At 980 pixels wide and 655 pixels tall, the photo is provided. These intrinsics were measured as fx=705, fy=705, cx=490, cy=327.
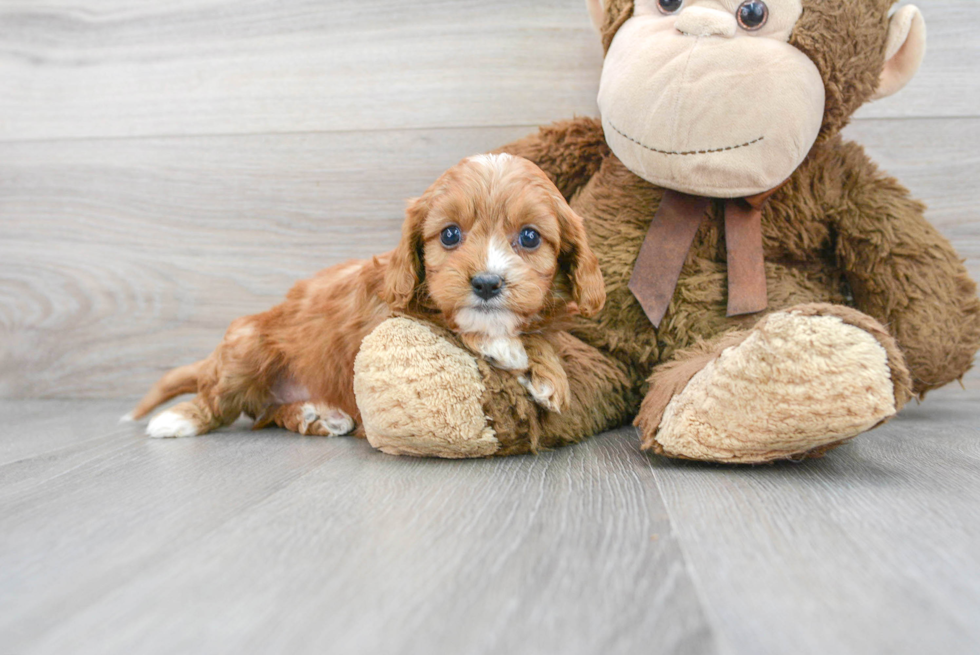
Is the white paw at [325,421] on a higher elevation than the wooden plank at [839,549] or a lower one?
lower

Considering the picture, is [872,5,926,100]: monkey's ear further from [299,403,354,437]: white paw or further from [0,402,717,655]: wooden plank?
[299,403,354,437]: white paw

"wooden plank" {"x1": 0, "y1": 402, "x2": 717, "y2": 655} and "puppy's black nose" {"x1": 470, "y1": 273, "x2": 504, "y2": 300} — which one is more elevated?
"puppy's black nose" {"x1": 470, "y1": 273, "x2": 504, "y2": 300}

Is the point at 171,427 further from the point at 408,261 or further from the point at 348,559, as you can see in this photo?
the point at 348,559

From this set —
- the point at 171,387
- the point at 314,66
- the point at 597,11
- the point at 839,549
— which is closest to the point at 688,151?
the point at 597,11

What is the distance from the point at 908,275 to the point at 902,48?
418 mm

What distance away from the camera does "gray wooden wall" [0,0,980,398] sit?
1764 mm

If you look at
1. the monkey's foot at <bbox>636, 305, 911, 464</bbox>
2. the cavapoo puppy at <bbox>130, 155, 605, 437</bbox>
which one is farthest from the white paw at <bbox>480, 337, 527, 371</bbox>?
the monkey's foot at <bbox>636, 305, 911, 464</bbox>

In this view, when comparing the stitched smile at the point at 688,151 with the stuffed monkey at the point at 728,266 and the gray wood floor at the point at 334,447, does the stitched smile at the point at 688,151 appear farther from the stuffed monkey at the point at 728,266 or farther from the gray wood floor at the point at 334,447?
the gray wood floor at the point at 334,447

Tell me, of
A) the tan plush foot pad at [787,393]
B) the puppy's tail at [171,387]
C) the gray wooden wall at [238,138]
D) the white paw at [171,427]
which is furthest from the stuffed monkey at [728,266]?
the puppy's tail at [171,387]

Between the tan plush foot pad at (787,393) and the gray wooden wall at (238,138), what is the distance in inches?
39.3

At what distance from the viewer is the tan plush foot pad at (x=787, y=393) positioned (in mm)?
928

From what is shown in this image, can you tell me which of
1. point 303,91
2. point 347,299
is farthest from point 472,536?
point 303,91

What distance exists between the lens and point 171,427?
1.45 metres

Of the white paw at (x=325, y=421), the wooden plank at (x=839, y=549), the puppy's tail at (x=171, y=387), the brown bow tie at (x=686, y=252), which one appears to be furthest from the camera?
the puppy's tail at (x=171, y=387)
